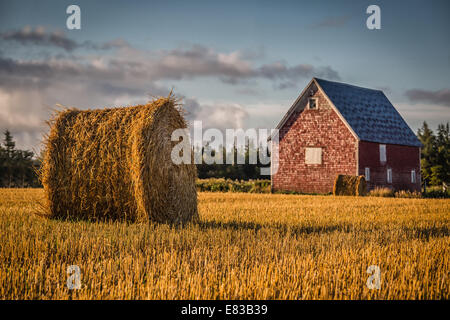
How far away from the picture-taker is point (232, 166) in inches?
2035

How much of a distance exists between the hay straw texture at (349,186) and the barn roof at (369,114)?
4765 millimetres

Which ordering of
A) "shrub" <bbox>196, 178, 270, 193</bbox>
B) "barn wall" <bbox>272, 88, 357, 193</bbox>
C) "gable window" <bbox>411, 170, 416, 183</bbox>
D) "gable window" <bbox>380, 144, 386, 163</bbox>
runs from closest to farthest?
1. "barn wall" <bbox>272, 88, 357, 193</bbox>
2. "shrub" <bbox>196, 178, 270, 193</bbox>
3. "gable window" <bbox>380, 144, 386, 163</bbox>
4. "gable window" <bbox>411, 170, 416, 183</bbox>

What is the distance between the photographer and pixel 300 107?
3055cm

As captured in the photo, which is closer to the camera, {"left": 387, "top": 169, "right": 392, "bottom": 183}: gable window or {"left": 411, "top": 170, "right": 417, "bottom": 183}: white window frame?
{"left": 387, "top": 169, "right": 392, "bottom": 183}: gable window

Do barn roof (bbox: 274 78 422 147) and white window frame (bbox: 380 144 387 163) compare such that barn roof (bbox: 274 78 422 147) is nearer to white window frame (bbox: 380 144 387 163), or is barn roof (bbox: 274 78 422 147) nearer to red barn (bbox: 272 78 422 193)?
red barn (bbox: 272 78 422 193)

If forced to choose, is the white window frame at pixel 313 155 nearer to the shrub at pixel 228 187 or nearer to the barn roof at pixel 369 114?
the barn roof at pixel 369 114

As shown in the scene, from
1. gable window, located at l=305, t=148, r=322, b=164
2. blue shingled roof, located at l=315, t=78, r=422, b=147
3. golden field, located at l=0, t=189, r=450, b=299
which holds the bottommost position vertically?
golden field, located at l=0, t=189, r=450, b=299

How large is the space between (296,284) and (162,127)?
550cm

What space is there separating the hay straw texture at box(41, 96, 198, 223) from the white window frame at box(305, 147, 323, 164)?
821 inches

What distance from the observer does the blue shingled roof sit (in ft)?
96.9

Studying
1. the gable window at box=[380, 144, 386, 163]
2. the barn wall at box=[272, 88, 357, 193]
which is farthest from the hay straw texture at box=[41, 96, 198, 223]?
the gable window at box=[380, 144, 386, 163]

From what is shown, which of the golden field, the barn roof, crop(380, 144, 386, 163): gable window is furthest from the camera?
crop(380, 144, 386, 163): gable window
